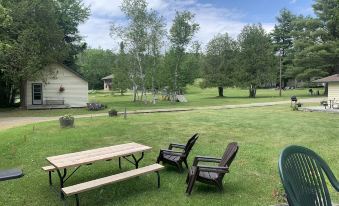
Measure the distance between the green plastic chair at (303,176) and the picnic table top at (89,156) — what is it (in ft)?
12.6

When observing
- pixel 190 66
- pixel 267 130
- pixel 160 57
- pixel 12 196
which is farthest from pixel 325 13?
pixel 12 196

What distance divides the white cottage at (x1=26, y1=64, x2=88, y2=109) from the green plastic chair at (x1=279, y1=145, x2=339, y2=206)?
27.6 metres

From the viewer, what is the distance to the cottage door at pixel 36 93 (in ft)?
94.4

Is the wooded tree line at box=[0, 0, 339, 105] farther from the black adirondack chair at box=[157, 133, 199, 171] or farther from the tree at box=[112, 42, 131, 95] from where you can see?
the black adirondack chair at box=[157, 133, 199, 171]

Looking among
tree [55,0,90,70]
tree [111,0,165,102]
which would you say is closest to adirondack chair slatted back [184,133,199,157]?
tree [111,0,165,102]

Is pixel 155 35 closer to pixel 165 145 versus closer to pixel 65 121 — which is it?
pixel 65 121

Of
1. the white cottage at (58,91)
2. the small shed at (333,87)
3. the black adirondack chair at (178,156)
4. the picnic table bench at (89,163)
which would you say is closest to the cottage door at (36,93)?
the white cottage at (58,91)

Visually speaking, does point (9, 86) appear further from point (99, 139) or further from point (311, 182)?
point (311, 182)

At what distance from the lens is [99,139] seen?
11.4 m

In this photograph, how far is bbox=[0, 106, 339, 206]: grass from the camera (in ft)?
20.0

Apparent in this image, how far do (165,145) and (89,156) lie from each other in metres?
4.41

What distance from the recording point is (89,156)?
251 inches

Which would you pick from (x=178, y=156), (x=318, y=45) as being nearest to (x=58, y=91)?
(x=178, y=156)

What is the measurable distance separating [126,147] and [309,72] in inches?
1622
